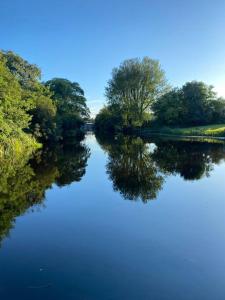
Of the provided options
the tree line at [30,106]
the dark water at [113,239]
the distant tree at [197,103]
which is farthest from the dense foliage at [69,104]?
the dark water at [113,239]

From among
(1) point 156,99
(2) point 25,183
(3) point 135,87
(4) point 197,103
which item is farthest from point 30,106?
(4) point 197,103

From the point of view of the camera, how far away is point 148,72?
63344 mm

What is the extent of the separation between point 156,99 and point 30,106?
38.0 m

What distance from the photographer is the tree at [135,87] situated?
208 feet

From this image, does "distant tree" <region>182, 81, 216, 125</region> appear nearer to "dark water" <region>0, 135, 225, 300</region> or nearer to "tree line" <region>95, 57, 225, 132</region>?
"tree line" <region>95, 57, 225, 132</region>

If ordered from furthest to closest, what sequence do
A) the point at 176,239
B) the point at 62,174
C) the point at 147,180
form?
1. the point at 62,174
2. the point at 147,180
3. the point at 176,239

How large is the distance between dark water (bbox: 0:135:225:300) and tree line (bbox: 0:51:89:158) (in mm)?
13491

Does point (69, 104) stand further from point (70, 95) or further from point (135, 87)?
point (135, 87)

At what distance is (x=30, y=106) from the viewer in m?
33.1

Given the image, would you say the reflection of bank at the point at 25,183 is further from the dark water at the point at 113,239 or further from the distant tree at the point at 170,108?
the distant tree at the point at 170,108

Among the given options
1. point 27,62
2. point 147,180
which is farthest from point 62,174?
point 27,62

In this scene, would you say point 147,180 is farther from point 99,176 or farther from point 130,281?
point 130,281

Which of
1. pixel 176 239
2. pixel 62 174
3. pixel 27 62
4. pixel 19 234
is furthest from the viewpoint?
pixel 27 62

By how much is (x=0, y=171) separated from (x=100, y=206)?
8.28m
